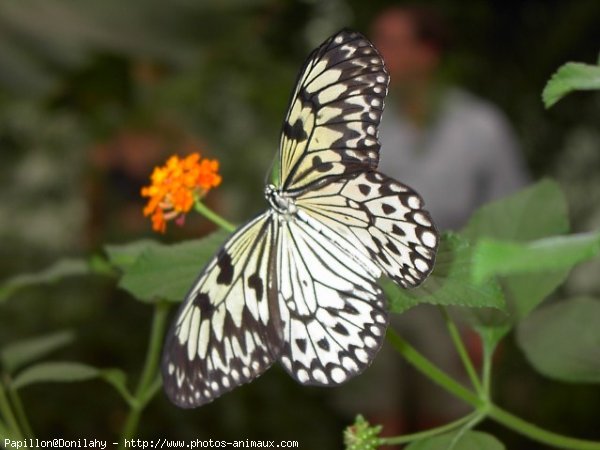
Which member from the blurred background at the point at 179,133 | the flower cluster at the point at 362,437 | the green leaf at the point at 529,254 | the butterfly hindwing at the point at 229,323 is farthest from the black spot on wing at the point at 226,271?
the blurred background at the point at 179,133

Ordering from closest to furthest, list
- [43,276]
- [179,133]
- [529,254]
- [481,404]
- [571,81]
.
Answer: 1. [529,254]
2. [571,81]
3. [481,404]
4. [43,276]
5. [179,133]

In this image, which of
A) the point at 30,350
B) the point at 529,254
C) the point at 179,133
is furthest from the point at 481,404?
the point at 179,133

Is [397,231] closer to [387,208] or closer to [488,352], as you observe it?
[387,208]

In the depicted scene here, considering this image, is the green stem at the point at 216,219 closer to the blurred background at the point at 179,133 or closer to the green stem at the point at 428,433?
the green stem at the point at 428,433

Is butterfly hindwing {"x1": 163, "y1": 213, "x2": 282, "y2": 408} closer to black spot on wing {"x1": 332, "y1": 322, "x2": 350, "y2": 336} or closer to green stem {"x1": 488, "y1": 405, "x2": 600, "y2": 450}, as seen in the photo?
black spot on wing {"x1": 332, "y1": 322, "x2": 350, "y2": 336}

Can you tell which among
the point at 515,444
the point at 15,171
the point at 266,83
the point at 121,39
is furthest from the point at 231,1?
the point at 515,444
